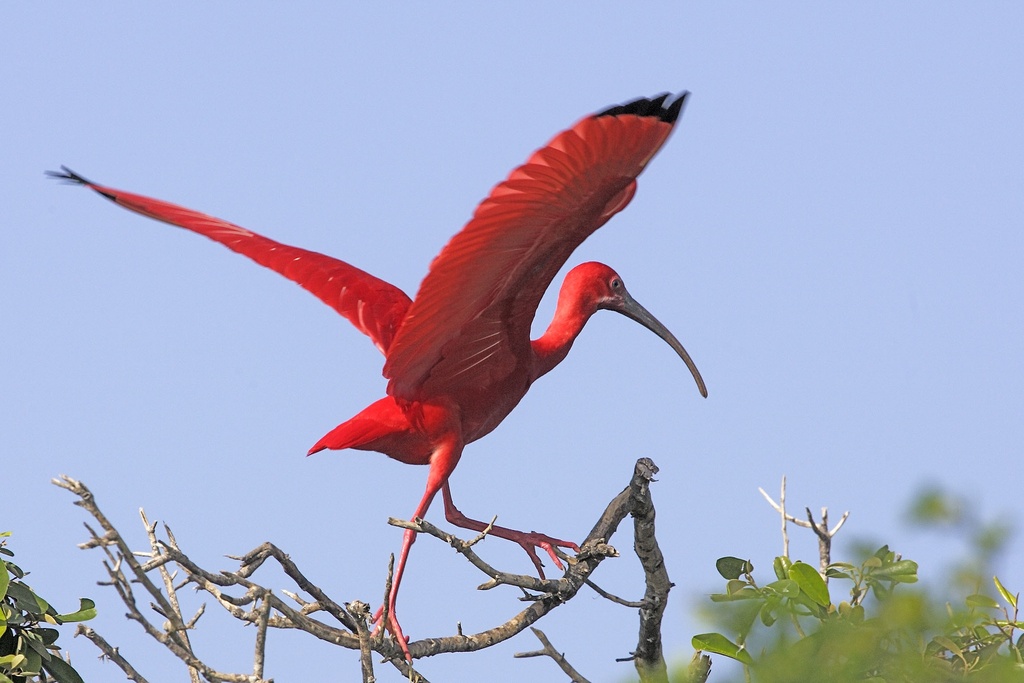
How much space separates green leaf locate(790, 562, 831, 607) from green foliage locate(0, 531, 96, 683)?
198 centimetres

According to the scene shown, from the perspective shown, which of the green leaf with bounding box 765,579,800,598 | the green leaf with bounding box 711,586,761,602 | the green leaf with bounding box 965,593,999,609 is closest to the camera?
the green leaf with bounding box 965,593,999,609

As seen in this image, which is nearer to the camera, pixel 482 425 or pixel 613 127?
pixel 613 127

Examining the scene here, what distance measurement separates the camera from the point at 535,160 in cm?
327

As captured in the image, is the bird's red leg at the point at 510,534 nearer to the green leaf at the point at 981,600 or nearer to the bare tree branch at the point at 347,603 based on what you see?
the bare tree branch at the point at 347,603

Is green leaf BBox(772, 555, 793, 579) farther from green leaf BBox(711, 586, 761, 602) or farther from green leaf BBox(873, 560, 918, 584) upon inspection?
green leaf BBox(873, 560, 918, 584)

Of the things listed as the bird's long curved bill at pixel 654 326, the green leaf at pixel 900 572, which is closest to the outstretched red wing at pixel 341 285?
the bird's long curved bill at pixel 654 326

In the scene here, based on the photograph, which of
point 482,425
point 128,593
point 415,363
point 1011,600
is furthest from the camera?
point 482,425

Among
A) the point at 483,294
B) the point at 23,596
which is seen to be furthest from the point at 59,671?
the point at 483,294

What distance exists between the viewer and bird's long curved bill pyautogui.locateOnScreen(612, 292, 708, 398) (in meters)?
4.64

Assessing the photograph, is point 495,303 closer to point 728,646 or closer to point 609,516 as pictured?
point 609,516

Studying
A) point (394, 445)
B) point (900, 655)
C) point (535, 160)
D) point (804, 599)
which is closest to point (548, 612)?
point (394, 445)

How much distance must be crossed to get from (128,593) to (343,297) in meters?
1.55

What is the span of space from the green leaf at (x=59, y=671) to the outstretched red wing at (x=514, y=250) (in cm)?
130

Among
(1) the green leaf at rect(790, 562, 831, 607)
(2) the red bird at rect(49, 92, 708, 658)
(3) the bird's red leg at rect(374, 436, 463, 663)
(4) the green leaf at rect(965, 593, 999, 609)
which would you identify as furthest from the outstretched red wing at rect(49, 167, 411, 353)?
(4) the green leaf at rect(965, 593, 999, 609)
